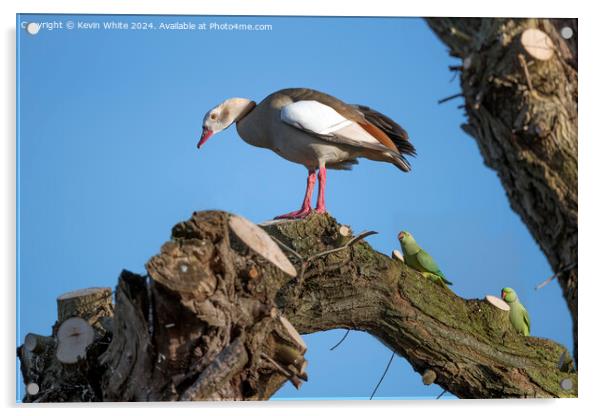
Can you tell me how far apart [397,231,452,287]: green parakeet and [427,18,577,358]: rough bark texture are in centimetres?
48

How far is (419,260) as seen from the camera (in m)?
4.12

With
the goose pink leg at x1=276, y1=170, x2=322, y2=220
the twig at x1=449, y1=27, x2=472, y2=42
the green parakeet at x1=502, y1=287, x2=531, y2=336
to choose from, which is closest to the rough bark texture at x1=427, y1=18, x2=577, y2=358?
the twig at x1=449, y1=27, x2=472, y2=42

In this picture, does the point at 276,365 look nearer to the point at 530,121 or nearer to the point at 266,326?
the point at 266,326

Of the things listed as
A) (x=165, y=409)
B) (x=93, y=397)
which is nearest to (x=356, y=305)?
(x=165, y=409)

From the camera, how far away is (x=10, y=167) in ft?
12.9

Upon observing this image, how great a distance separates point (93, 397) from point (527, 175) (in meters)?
2.16

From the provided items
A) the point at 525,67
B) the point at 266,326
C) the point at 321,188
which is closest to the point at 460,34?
the point at 525,67

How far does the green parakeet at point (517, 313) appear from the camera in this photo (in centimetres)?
412

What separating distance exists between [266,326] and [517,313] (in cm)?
146

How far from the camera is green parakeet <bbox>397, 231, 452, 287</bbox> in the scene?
4117mm

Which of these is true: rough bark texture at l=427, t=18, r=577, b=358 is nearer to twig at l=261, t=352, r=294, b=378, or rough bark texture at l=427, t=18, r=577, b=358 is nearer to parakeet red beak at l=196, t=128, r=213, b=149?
parakeet red beak at l=196, t=128, r=213, b=149

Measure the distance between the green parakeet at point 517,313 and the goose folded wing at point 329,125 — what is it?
0.89 metres

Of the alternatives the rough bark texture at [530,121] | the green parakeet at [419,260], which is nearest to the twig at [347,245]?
the green parakeet at [419,260]
